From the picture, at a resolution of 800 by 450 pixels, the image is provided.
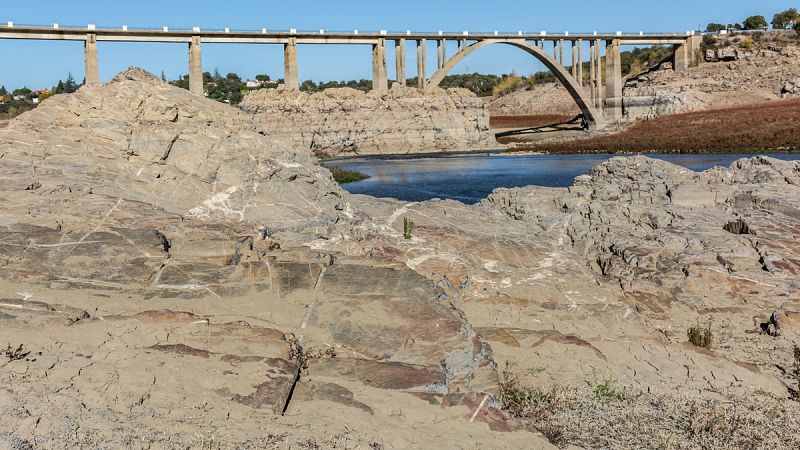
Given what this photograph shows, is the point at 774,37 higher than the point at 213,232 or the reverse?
higher

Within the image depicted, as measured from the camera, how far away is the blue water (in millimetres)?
43000

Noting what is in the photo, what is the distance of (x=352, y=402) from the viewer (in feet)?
24.6

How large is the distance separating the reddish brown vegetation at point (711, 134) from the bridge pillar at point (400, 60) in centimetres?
1723

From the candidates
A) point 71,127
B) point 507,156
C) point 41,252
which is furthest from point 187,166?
point 507,156

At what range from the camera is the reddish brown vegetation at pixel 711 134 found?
68.4m

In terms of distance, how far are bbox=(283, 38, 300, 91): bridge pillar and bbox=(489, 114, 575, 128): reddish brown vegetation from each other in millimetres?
46246

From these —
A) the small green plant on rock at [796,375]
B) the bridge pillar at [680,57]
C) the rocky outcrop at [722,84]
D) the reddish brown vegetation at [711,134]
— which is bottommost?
the small green plant on rock at [796,375]

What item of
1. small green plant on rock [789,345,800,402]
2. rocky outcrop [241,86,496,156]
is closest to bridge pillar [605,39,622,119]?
rocky outcrop [241,86,496,156]

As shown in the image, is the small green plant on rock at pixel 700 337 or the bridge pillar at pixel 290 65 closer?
the small green plant on rock at pixel 700 337

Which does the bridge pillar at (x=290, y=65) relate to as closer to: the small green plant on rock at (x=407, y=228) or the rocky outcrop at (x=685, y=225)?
Result: the rocky outcrop at (x=685, y=225)

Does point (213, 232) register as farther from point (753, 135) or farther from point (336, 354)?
point (753, 135)

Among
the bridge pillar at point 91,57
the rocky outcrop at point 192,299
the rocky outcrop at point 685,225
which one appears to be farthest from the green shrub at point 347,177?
the rocky outcrop at point 192,299

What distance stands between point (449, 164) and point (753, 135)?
29.3 m

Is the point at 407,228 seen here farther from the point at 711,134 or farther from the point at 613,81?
the point at 613,81
